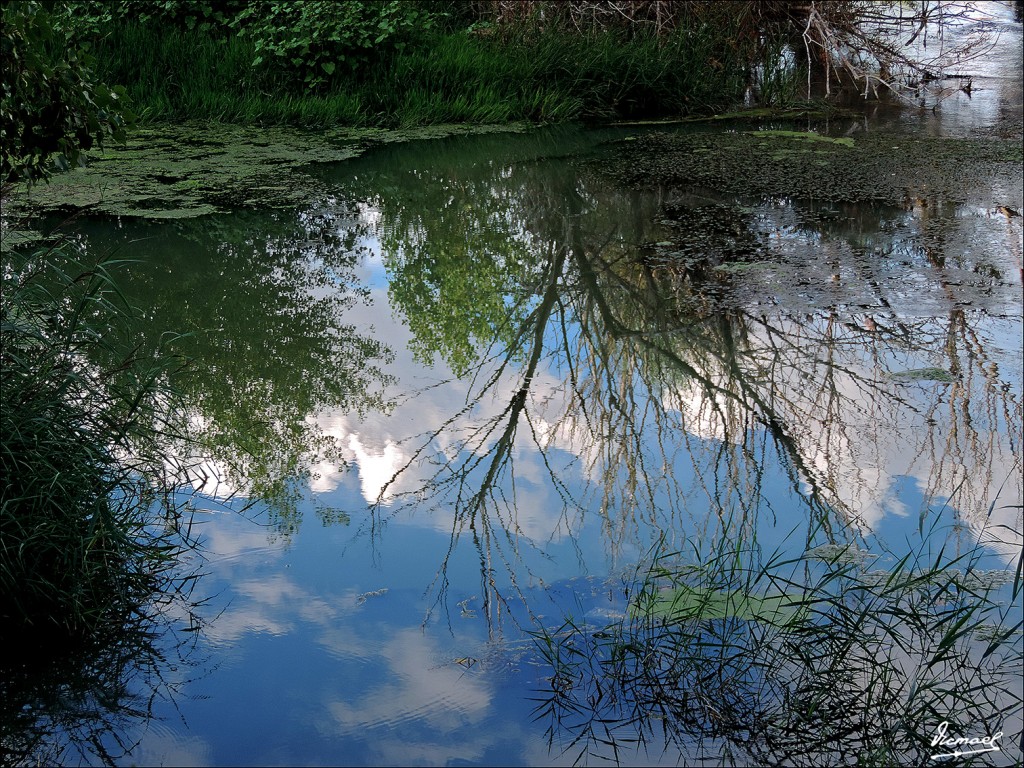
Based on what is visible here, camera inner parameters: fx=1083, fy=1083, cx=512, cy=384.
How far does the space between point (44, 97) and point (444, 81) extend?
19.3 ft

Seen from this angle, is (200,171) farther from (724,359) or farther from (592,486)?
(592,486)

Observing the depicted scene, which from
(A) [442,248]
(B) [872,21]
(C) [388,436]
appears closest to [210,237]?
(A) [442,248]

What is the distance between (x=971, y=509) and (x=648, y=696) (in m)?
1.24

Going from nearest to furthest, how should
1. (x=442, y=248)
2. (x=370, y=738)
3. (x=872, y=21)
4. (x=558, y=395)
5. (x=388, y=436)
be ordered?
(x=370, y=738) → (x=388, y=436) → (x=558, y=395) → (x=442, y=248) → (x=872, y=21)

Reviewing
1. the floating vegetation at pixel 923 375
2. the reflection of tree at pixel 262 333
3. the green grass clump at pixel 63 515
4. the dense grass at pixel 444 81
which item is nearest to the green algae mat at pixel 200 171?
the dense grass at pixel 444 81

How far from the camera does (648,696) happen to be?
224cm

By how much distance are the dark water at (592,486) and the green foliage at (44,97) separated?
3.09 feet

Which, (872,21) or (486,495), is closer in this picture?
(486,495)

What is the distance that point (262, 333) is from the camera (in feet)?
14.2

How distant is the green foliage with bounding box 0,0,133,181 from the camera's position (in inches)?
109

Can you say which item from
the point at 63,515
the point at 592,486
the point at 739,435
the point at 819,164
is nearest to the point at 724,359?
the point at 739,435

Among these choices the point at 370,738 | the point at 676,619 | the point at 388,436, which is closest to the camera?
the point at 370,738

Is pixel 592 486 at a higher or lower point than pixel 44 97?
lower

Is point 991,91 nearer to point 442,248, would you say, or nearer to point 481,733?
point 442,248
